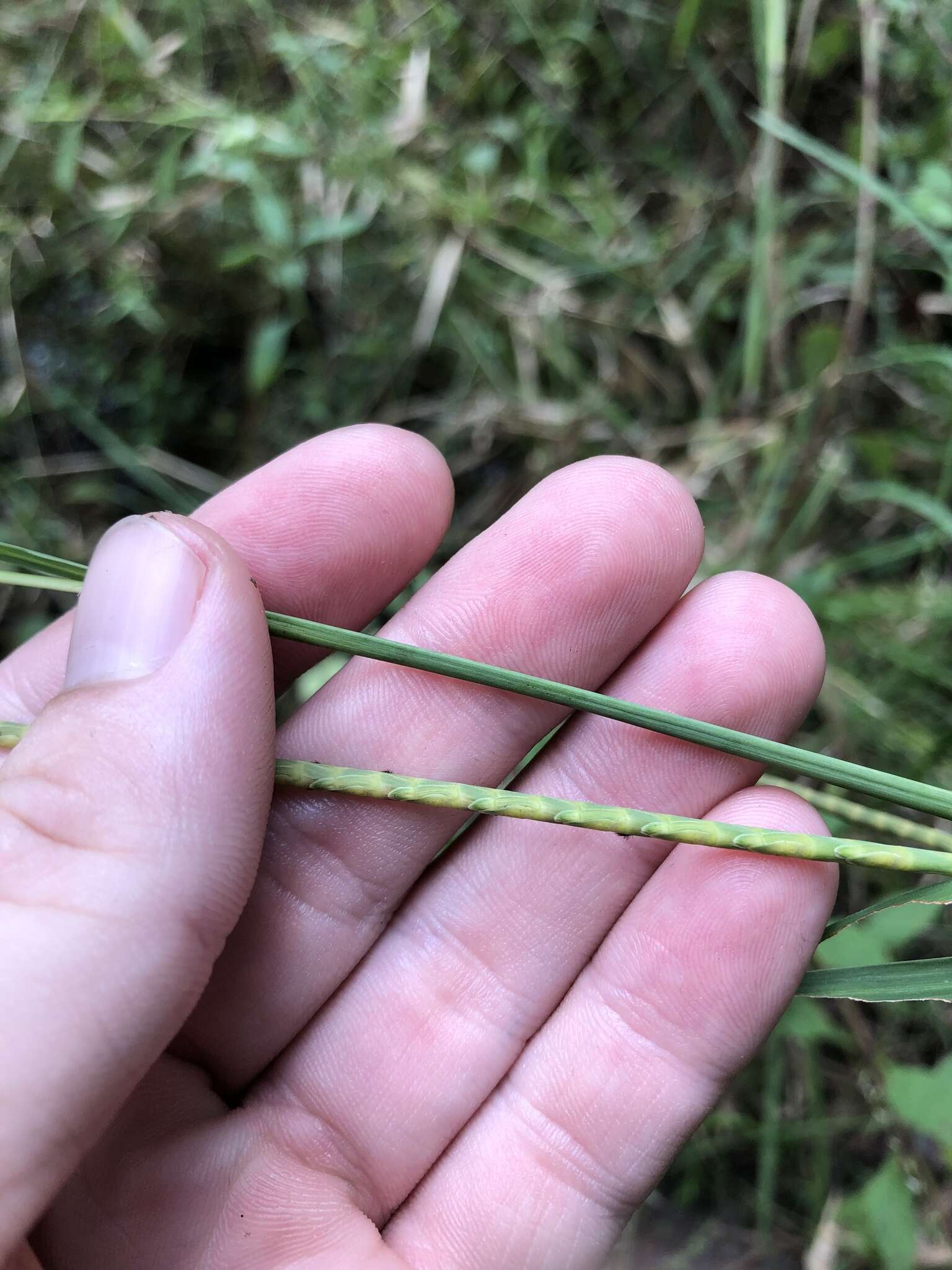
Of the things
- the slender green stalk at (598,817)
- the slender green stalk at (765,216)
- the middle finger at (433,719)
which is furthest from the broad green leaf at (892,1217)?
the slender green stalk at (765,216)

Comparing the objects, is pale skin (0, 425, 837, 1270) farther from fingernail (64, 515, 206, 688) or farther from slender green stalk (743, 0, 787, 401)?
slender green stalk (743, 0, 787, 401)

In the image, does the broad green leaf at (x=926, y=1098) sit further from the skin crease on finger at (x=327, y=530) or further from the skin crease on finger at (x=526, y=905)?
the skin crease on finger at (x=327, y=530)

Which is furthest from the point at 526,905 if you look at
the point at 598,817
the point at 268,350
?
the point at 268,350

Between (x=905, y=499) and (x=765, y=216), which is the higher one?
(x=765, y=216)

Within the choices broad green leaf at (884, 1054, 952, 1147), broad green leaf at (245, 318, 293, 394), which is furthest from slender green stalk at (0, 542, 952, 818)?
broad green leaf at (245, 318, 293, 394)

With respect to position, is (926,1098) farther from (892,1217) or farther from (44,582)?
(44,582)

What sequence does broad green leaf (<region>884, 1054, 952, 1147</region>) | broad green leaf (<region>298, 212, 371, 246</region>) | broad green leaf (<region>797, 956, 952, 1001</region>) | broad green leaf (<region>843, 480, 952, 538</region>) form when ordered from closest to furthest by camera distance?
broad green leaf (<region>797, 956, 952, 1001</region>) < broad green leaf (<region>884, 1054, 952, 1147</region>) < broad green leaf (<region>843, 480, 952, 538</region>) < broad green leaf (<region>298, 212, 371, 246</region>)

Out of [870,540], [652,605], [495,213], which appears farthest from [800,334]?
[652,605]
